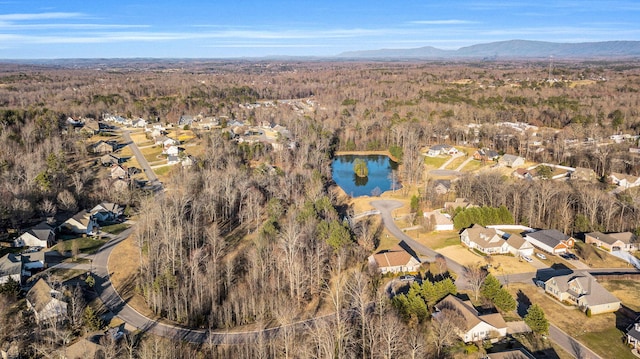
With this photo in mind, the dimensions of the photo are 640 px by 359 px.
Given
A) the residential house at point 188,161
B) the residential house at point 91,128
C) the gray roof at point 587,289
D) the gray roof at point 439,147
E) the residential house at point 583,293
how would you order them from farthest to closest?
the residential house at point 91,128, the gray roof at point 439,147, the residential house at point 188,161, the gray roof at point 587,289, the residential house at point 583,293

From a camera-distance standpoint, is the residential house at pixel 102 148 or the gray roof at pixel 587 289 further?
the residential house at pixel 102 148

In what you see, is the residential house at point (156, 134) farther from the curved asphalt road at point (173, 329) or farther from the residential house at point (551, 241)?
the residential house at point (551, 241)

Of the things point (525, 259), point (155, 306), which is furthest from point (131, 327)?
point (525, 259)

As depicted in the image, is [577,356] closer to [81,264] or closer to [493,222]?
[493,222]

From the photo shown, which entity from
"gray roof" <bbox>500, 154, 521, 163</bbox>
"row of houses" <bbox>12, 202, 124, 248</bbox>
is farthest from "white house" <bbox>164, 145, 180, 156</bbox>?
"gray roof" <bbox>500, 154, 521, 163</bbox>

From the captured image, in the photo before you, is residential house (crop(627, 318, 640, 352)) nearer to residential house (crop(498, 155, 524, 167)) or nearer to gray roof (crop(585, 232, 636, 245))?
gray roof (crop(585, 232, 636, 245))

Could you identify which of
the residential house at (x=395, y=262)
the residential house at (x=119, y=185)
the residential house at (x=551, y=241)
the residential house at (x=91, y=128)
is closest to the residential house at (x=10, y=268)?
the residential house at (x=119, y=185)

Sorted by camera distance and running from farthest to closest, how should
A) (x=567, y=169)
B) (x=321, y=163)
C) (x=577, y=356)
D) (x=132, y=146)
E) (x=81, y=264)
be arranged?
(x=132, y=146) < (x=321, y=163) < (x=567, y=169) < (x=81, y=264) < (x=577, y=356)
